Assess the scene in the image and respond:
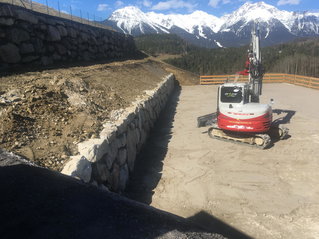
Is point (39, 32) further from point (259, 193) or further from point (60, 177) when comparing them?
point (259, 193)

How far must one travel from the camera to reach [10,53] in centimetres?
910

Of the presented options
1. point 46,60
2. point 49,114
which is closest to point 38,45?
point 46,60

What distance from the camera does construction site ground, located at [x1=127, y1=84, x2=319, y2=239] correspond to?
535cm

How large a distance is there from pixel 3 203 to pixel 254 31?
35.8ft

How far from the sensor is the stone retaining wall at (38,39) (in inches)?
359

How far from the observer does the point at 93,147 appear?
16.1 feet

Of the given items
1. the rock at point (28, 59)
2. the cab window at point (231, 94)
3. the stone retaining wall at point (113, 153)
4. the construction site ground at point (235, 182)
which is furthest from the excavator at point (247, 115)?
the rock at point (28, 59)

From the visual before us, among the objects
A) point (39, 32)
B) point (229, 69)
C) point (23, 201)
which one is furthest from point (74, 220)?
point (229, 69)

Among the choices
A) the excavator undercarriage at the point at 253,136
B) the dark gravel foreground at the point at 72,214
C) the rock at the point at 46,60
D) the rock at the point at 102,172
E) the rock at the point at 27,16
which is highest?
the rock at the point at 27,16

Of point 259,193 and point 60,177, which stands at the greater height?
point 60,177

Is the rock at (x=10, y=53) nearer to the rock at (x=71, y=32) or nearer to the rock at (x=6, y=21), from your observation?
the rock at (x=6, y=21)

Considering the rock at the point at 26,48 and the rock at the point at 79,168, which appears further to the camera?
the rock at the point at 26,48

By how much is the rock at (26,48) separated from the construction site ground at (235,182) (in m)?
5.94

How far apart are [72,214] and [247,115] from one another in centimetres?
770
